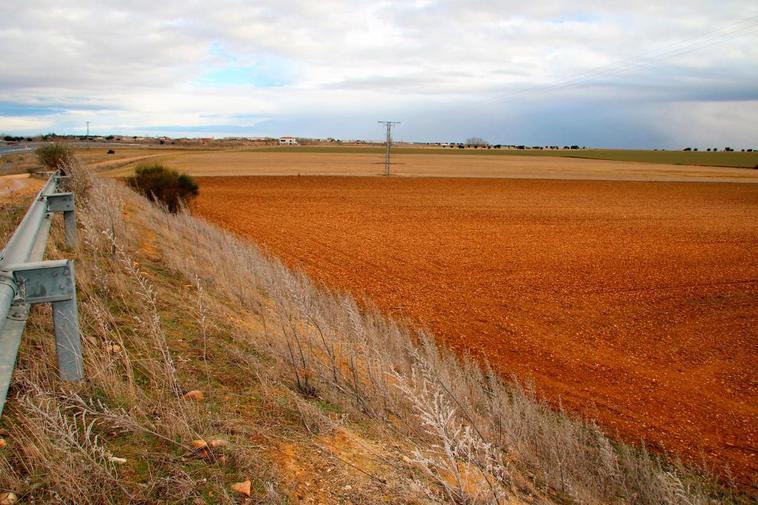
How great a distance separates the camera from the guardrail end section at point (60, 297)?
3.36 metres

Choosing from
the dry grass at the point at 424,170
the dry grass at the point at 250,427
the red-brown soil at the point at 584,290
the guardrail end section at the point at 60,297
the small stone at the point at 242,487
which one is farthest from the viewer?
the dry grass at the point at 424,170

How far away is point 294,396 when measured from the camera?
4379 mm

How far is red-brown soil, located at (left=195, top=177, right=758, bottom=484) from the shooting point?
7859 mm

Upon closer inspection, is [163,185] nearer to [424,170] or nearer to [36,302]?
[36,302]

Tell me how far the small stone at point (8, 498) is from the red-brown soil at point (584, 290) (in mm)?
6454

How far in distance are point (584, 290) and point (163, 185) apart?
752 inches

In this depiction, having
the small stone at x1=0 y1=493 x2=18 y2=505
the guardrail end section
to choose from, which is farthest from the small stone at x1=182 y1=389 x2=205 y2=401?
the small stone at x1=0 y1=493 x2=18 y2=505

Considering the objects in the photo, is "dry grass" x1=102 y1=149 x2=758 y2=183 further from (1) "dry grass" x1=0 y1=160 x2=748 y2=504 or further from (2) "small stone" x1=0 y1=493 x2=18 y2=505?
(2) "small stone" x1=0 y1=493 x2=18 y2=505

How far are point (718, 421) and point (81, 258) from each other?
9025 mm

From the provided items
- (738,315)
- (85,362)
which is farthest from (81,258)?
(738,315)

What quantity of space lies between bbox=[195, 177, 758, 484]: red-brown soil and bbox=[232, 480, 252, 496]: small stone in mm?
5294

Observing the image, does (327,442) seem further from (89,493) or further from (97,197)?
(97,197)

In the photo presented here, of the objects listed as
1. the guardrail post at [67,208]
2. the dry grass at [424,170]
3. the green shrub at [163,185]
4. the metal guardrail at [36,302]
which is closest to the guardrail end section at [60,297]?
the metal guardrail at [36,302]

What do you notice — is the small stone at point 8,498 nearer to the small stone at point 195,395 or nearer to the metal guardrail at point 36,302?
the metal guardrail at point 36,302
